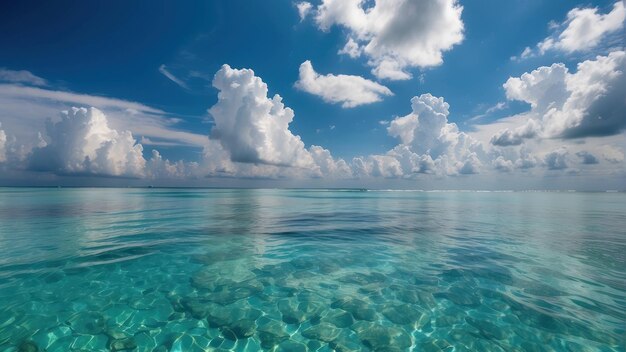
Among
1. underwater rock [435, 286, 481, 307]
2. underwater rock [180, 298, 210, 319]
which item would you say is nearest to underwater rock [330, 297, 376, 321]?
underwater rock [435, 286, 481, 307]

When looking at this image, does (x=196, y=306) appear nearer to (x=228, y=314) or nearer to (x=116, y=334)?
(x=228, y=314)

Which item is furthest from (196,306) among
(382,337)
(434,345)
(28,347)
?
(434,345)

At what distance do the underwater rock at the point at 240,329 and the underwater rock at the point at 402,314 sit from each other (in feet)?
14.8

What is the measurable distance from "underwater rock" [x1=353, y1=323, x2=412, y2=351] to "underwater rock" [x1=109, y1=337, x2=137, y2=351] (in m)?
6.47

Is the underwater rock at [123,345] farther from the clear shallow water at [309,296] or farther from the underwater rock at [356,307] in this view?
the underwater rock at [356,307]

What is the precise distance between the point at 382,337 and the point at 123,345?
7419mm

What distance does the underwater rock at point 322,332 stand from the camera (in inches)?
316

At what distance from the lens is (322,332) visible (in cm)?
827

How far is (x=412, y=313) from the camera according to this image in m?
9.31

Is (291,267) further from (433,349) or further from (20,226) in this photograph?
(20,226)

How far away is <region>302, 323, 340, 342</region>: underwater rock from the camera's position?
8.03m

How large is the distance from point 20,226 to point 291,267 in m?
30.0

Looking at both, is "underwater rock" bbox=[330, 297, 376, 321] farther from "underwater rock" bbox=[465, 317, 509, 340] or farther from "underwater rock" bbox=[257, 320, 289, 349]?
"underwater rock" bbox=[465, 317, 509, 340]

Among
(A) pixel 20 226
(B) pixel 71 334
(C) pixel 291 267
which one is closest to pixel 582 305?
(C) pixel 291 267
